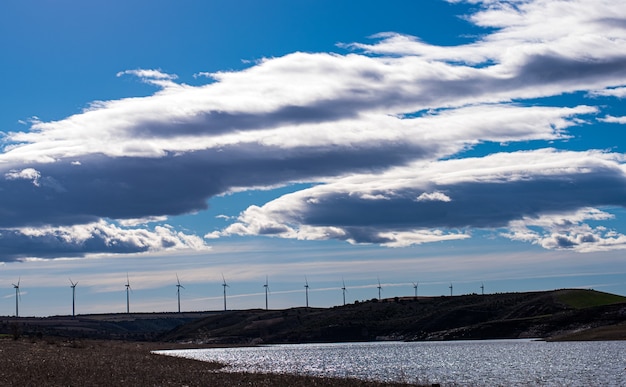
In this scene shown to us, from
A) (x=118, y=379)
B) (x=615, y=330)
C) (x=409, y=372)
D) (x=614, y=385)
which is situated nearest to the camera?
(x=614, y=385)

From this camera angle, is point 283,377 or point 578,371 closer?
point 283,377

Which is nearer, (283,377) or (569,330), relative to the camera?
(283,377)

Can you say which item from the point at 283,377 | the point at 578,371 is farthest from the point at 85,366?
the point at 578,371

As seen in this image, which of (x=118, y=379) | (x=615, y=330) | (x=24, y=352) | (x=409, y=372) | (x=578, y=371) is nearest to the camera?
(x=118, y=379)

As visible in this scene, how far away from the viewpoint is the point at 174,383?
227 ft

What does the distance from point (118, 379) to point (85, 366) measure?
13938 mm

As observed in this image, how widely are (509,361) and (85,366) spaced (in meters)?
49.9

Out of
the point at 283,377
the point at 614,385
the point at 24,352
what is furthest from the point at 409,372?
the point at 24,352

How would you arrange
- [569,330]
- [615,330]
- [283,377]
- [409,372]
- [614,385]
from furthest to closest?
[569,330]
[615,330]
[409,372]
[283,377]
[614,385]

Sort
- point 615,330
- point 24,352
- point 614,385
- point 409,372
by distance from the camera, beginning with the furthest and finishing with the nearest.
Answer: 1. point 615,330
2. point 24,352
3. point 409,372
4. point 614,385

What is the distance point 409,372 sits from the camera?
90500 mm

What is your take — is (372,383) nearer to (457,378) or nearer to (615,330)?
(457,378)

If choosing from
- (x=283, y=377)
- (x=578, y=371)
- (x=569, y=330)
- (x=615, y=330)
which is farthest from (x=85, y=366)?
(x=569, y=330)

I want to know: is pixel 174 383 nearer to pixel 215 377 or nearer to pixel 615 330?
pixel 215 377
